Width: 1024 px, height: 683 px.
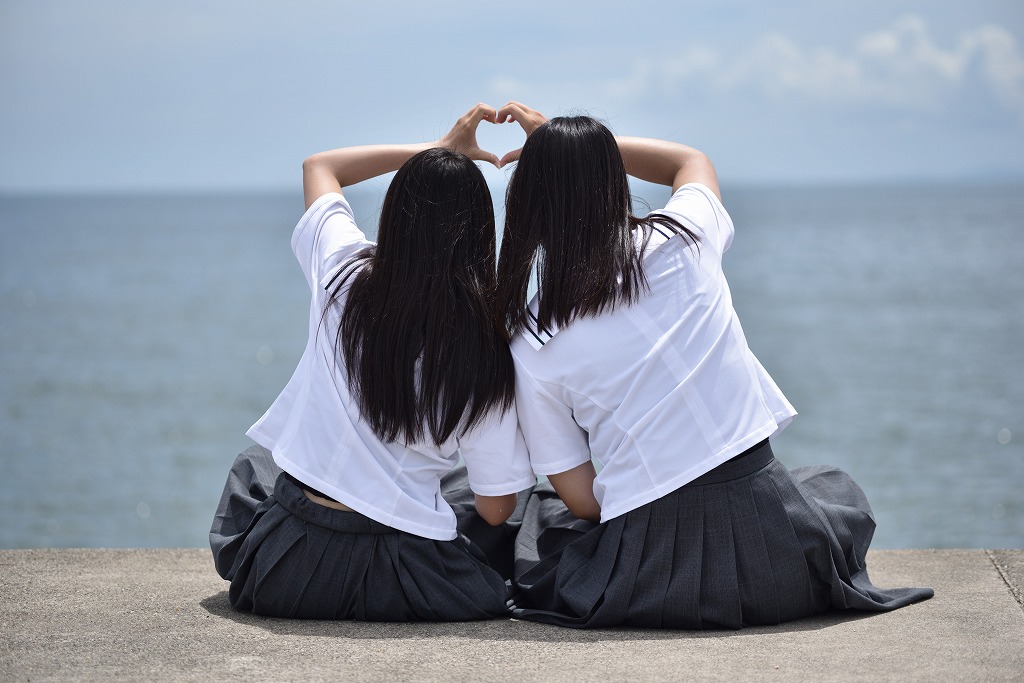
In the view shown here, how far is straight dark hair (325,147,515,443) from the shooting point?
235 cm

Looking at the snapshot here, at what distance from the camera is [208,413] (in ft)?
61.3

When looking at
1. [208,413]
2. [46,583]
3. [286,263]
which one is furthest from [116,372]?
[286,263]

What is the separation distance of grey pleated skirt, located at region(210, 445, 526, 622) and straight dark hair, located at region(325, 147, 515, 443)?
0.88ft

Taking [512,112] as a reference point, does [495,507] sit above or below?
below

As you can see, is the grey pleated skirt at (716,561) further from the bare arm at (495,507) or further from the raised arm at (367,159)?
the raised arm at (367,159)

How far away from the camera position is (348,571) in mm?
2463

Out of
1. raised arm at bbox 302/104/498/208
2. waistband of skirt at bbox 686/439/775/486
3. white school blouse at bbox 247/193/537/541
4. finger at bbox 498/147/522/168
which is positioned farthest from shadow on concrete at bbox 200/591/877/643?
finger at bbox 498/147/522/168

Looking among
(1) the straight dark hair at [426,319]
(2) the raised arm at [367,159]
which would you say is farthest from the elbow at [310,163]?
(1) the straight dark hair at [426,319]

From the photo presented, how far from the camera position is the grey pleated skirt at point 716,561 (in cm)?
239

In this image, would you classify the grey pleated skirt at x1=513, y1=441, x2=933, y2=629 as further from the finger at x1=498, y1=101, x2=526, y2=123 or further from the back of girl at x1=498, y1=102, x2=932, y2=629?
the finger at x1=498, y1=101, x2=526, y2=123

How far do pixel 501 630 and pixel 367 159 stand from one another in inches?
50.6

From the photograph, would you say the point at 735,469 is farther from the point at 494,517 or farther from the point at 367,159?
the point at 367,159

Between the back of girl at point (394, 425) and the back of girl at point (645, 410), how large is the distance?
0.35 feet

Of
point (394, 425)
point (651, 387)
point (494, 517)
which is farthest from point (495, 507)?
point (651, 387)
